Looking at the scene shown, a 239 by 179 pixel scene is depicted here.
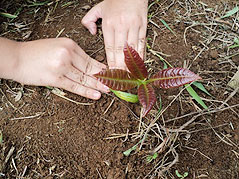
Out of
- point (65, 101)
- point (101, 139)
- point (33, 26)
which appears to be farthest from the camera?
point (33, 26)

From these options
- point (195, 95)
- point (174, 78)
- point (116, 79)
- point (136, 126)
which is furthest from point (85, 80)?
point (195, 95)

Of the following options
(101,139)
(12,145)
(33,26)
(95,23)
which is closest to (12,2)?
(33,26)

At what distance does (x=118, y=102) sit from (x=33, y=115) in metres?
0.54

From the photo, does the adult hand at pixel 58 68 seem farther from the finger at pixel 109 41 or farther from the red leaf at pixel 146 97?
the red leaf at pixel 146 97

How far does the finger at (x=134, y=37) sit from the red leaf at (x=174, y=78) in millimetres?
371

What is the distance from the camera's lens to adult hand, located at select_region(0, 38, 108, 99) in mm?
1450

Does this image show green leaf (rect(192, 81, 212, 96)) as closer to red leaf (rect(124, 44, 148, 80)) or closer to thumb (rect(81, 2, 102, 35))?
red leaf (rect(124, 44, 148, 80))

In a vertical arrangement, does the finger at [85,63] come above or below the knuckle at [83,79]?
above

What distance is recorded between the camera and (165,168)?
4.13 ft

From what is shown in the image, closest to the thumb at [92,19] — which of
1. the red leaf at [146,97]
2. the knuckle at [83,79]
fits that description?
the knuckle at [83,79]

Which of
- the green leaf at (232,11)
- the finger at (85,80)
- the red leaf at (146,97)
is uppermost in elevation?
the green leaf at (232,11)

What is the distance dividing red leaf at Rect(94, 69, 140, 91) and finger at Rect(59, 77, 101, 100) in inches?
8.4

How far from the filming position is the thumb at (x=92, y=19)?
169 cm

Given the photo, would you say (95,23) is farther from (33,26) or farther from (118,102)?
(118,102)
